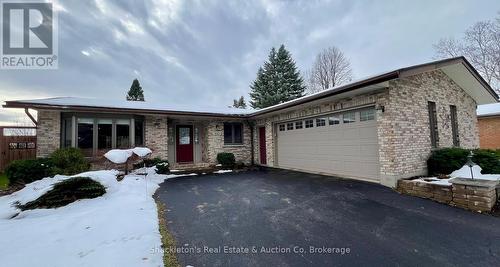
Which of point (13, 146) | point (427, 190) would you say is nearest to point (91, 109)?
point (13, 146)

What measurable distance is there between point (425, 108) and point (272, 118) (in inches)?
244

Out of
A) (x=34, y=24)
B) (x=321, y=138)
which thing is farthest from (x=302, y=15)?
(x=34, y=24)

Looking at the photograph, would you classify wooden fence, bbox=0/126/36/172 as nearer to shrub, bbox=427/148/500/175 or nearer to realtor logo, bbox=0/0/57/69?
realtor logo, bbox=0/0/57/69

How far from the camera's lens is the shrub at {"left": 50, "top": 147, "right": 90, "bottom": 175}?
7.15m

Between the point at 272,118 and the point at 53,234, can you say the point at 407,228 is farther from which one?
the point at 272,118

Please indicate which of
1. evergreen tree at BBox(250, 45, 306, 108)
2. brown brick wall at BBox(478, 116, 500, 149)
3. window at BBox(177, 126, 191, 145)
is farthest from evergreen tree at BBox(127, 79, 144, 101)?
brown brick wall at BBox(478, 116, 500, 149)

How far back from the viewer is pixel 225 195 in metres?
5.96

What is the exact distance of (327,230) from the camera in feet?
11.6

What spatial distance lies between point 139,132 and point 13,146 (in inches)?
181

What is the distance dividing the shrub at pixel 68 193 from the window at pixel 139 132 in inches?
191

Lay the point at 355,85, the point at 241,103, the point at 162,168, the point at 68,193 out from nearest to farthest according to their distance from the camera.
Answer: the point at 68,193, the point at 355,85, the point at 162,168, the point at 241,103

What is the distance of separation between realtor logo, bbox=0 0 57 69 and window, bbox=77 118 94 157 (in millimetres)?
2435

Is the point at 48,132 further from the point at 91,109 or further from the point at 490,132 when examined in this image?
the point at 490,132

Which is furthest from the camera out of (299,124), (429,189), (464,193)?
(299,124)
